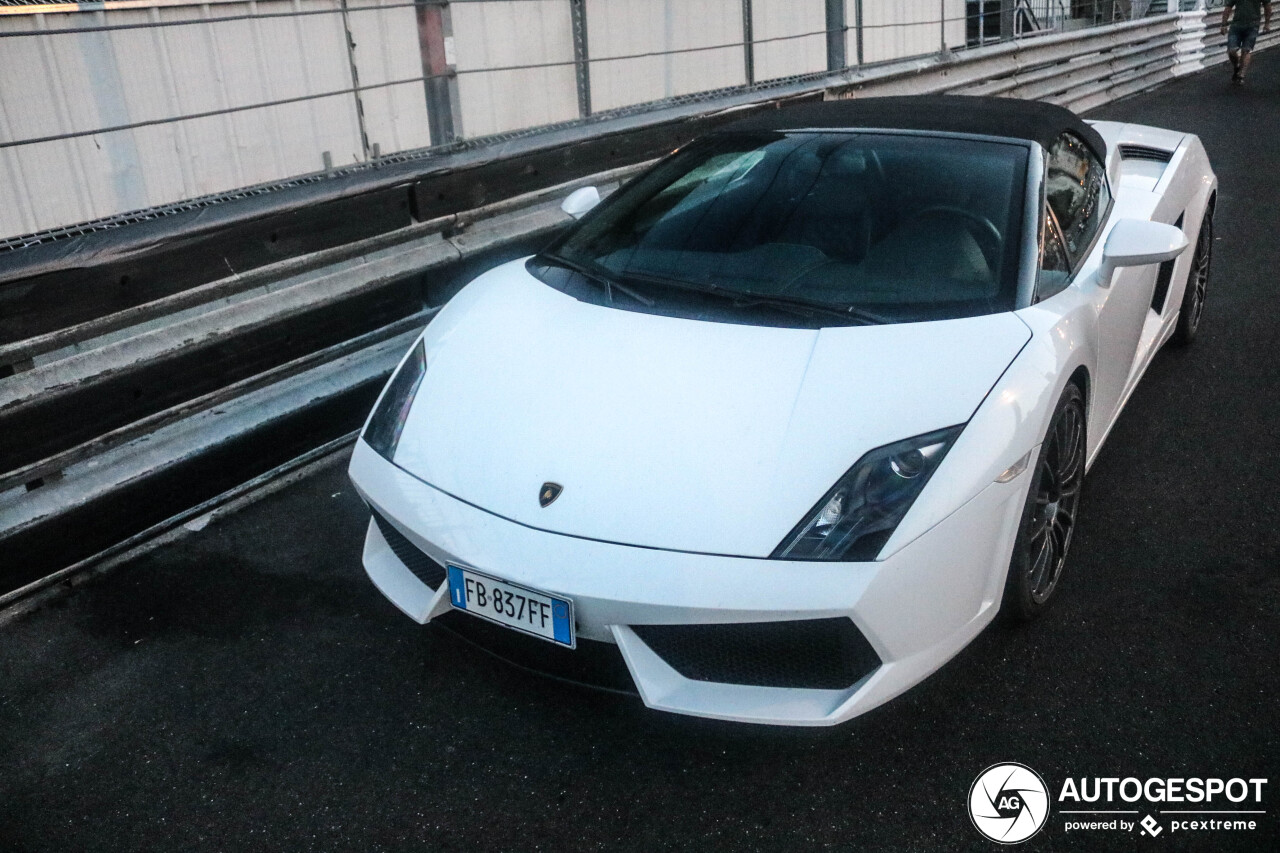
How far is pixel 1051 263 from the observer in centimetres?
339

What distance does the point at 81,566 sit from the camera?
148 inches

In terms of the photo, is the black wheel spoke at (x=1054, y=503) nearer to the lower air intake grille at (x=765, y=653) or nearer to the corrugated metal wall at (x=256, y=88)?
the lower air intake grille at (x=765, y=653)

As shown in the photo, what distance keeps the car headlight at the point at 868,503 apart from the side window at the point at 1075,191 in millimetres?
1246

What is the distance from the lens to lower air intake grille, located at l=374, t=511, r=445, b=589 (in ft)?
9.50

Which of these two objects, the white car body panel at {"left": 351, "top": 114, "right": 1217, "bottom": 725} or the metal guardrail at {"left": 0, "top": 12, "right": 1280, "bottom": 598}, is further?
the metal guardrail at {"left": 0, "top": 12, "right": 1280, "bottom": 598}

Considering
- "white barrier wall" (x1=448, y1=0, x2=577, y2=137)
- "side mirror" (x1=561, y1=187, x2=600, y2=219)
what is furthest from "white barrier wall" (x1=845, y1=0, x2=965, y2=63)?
"side mirror" (x1=561, y1=187, x2=600, y2=219)

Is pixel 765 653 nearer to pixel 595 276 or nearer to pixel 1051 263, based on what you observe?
pixel 595 276

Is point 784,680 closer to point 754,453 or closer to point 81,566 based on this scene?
point 754,453

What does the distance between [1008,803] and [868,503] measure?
28.9 inches

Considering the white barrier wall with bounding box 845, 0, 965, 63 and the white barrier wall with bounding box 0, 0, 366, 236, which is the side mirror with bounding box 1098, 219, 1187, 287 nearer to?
the white barrier wall with bounding box 0, 0, 366, 236

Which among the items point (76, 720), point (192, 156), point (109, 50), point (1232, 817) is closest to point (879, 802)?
point (1232, 817)

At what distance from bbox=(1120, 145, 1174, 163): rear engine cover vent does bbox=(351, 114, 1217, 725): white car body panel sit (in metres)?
1.98

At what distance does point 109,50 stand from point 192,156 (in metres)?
0.87

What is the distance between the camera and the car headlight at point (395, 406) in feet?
10.3
